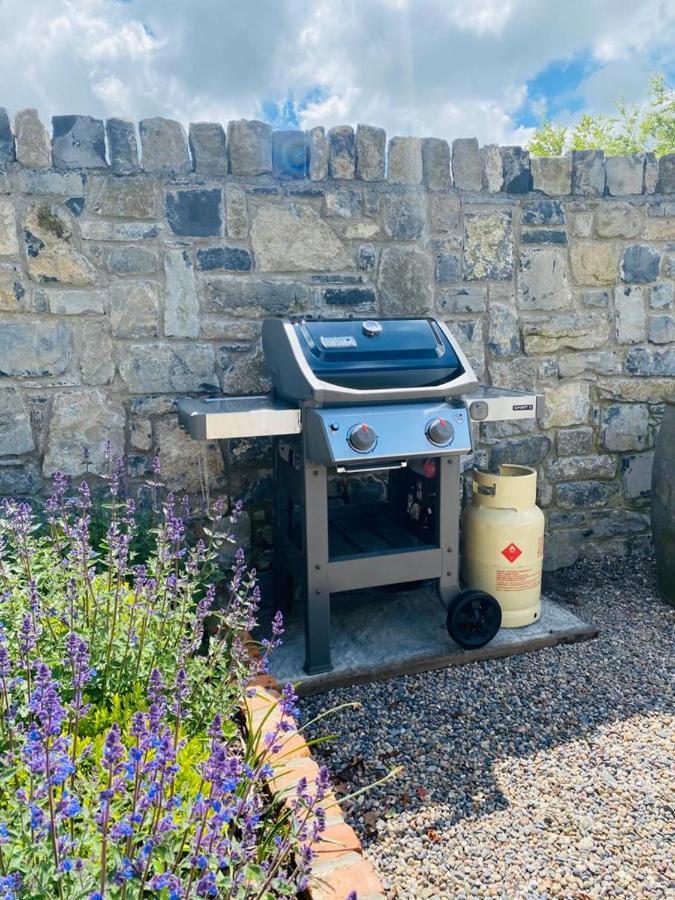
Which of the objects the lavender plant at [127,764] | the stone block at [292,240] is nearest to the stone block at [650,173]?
the stone block at [292,240]

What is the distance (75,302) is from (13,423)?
0.58m

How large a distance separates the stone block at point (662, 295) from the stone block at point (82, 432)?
282cm

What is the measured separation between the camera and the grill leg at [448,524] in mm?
2707

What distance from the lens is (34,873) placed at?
1048mm

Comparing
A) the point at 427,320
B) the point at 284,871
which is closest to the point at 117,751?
the point at 284,871

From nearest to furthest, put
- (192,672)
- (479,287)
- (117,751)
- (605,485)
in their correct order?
(117,751)
(192,672)
(479,287)
(605,485)

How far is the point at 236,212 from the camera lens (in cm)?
302

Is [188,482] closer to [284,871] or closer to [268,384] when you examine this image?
[268,384]

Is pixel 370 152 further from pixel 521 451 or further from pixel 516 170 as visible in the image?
pixel 521 451

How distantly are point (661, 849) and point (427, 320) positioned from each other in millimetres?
1953

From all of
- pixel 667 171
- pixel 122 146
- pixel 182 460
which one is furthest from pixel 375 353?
pixel 667 171

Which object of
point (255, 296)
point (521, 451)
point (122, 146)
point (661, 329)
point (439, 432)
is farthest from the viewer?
point (661, 329)

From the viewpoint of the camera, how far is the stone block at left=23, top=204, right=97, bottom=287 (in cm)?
281

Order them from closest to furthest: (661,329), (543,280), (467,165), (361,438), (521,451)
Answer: (361,438) < (467,165) < (543,280) < (521,451) < (661,329)
